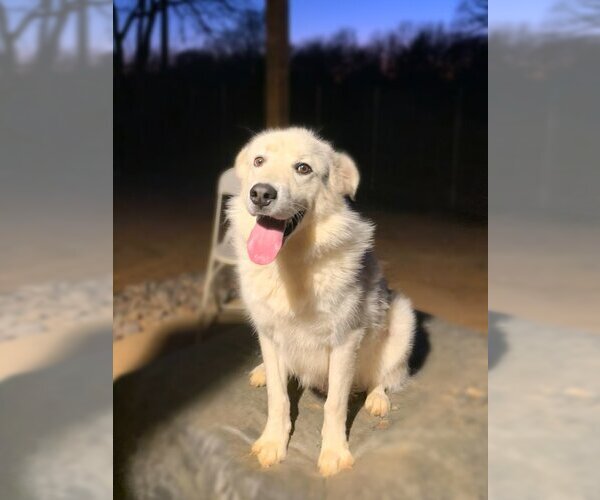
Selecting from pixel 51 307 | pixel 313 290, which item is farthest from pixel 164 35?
pixel 51 307

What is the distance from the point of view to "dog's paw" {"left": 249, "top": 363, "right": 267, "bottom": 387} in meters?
1.69

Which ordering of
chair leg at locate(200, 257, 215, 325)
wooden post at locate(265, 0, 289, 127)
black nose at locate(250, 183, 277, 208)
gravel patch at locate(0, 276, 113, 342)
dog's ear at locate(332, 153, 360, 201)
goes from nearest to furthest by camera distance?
black nose at locate(250, 183, 277, 208)
dog's ear at locate(332, 153, 360, 201)
wooden post at locate(265, 0, 289, 127)
chair leg at locate(200, 257, 215, 325)
gravel patch at locate(0, 276, 113, 342)

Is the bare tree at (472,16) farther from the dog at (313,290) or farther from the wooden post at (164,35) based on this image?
the wooden post at (164,35)

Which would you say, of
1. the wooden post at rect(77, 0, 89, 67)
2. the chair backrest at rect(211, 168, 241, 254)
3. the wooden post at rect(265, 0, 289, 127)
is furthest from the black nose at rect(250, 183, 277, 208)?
the wooden post at rect(77, 0, 89, 67)

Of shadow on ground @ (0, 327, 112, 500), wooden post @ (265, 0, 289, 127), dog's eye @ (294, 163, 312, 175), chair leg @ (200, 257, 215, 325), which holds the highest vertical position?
wooden post @ (265, 0, 289, 127)

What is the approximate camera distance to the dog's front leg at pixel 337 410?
1.51m

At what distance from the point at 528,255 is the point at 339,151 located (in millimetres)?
612

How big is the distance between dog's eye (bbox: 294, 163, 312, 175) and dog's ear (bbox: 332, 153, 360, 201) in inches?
2.7

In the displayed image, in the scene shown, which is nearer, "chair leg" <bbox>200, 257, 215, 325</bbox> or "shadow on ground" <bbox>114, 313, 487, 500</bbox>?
"shadow on ground" <bbox>114, 313, 487, 500</bbox>

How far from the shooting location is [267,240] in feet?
4.44

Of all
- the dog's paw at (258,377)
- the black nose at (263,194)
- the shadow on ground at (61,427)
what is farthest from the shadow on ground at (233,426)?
the black nose at (263,194)

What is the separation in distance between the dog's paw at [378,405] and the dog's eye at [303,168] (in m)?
0.58

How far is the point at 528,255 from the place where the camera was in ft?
5.67

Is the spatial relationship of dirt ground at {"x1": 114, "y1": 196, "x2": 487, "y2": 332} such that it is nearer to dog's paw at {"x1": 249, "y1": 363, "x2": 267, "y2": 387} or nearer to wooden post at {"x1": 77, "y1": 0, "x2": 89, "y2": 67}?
dog's paw at {"x1": 249, "y1": 363, "x2": 267, "y2": 387}
